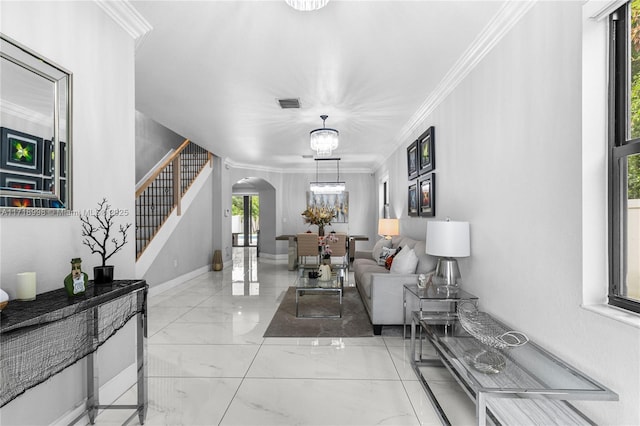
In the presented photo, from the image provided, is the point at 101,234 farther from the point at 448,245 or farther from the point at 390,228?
the point at 390,228

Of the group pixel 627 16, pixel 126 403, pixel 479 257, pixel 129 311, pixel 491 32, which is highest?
pixel 491 32

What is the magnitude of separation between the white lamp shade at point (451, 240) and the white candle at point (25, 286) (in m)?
2.77

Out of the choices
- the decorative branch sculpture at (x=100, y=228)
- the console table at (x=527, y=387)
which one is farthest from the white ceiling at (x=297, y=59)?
the console table at (x=527, y=387)

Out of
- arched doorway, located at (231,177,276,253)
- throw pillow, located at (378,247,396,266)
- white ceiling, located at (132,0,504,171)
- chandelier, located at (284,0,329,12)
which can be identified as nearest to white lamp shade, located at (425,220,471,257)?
white ceiling, located at (132,0,504,171)

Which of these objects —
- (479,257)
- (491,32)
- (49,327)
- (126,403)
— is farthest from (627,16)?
(126,403)

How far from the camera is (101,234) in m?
2.23

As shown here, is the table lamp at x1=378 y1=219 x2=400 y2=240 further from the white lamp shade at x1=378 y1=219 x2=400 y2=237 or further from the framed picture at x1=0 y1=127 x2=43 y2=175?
the framed picture at x1=0 y1=127 x2=43 y2=175

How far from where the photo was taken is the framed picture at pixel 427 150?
4.16 meters

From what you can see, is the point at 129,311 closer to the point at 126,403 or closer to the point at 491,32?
the point at 126,403

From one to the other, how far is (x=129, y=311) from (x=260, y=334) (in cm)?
189

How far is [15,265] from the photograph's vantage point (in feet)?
5.41

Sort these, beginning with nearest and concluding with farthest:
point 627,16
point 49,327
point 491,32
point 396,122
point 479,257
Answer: point 49,327, point 627,16, point 491,32, point 479,257, point 396,122

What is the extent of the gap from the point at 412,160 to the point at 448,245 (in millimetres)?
2547

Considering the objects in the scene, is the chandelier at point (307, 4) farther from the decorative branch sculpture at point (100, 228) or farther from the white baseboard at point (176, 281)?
the white baseboard at point (176, 281)
